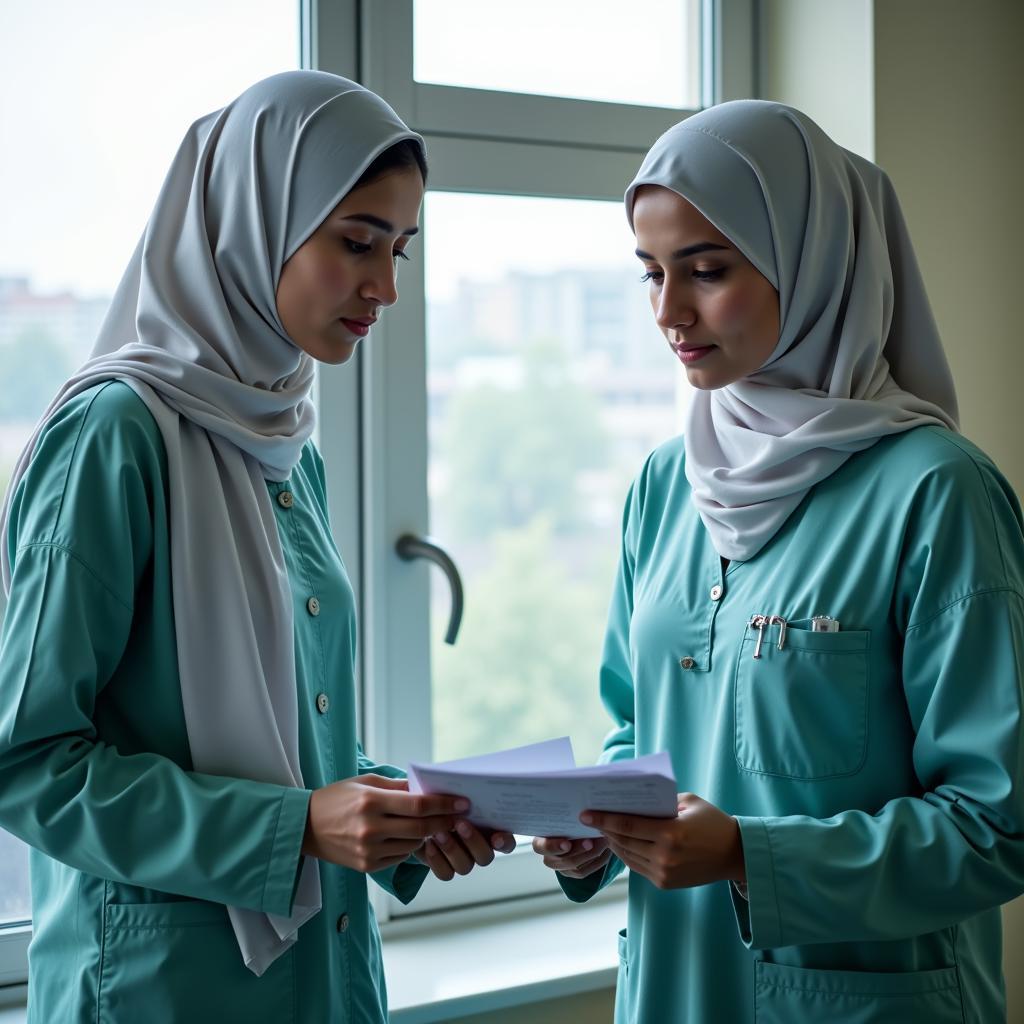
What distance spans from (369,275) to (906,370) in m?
0.70

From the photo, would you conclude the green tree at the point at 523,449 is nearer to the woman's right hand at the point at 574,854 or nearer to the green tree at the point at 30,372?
the green tree at the point at 30,372

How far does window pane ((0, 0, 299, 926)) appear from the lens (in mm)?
1784

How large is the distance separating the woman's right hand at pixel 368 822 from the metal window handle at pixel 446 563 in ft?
2.57

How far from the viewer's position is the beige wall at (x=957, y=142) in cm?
208

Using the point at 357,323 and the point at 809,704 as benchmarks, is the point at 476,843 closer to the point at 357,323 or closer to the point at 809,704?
the point at 809,704

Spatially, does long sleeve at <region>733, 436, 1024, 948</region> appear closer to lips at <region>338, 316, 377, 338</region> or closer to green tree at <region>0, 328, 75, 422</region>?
lips at <region>338, 316, 377, 338</region>

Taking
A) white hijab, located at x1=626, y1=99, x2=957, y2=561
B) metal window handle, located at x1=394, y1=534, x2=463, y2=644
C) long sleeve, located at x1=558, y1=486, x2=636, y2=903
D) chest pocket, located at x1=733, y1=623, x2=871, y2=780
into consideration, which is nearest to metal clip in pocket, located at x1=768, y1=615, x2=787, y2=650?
chest pocket, located at x1=733, y1=623, x2=871, y2=780

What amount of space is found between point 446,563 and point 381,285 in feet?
2.40

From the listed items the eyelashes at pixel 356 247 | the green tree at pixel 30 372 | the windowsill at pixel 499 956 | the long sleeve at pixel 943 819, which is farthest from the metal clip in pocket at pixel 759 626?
the green tree at pixel 30 372

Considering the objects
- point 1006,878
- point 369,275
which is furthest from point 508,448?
point 1006,878

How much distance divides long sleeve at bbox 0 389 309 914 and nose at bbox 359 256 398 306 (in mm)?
336

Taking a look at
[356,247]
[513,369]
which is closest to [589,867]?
[356,247]

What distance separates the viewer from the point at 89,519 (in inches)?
45.9

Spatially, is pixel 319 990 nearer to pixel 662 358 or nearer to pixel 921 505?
pixel 921 505
